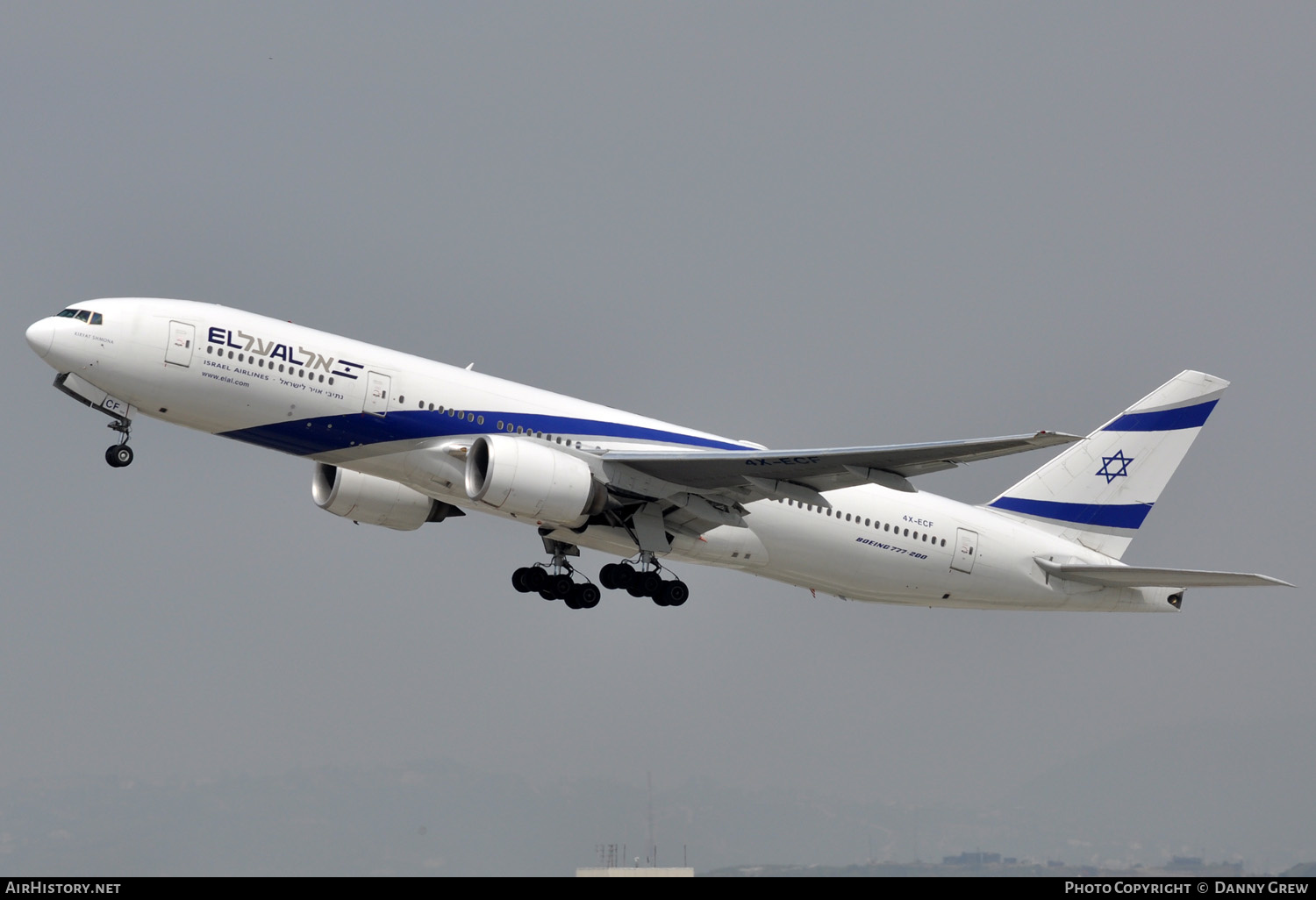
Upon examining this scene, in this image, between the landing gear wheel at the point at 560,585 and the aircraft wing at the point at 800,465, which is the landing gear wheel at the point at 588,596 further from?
the aircraft wing at the point at 800,465

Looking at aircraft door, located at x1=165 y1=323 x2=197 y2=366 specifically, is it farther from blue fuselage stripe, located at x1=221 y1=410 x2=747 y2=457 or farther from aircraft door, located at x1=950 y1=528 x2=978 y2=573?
aircraft door, located at x1=950 y1=528 x2=978 y2=573

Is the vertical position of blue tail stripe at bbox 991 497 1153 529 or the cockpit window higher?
the cockpit window

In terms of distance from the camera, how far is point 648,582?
122 feet

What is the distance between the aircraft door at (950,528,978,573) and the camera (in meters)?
39.4

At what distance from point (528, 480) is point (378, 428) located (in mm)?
3519

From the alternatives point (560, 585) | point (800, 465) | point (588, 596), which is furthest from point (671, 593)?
point (800, 465)

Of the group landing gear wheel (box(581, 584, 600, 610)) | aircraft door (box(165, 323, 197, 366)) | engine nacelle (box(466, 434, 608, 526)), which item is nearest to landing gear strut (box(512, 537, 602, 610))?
landing gear wheel (box(581, 584, 600, 610))

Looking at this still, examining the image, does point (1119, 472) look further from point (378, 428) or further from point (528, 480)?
point (378, 428)

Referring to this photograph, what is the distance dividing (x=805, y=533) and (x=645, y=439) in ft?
15.7

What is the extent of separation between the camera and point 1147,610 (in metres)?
41.4

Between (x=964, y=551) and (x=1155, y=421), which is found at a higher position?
(x=1155, y=421)

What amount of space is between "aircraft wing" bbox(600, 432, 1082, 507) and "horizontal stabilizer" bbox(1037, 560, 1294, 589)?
8.80m

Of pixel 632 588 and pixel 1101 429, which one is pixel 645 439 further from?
pixel 1101 429
